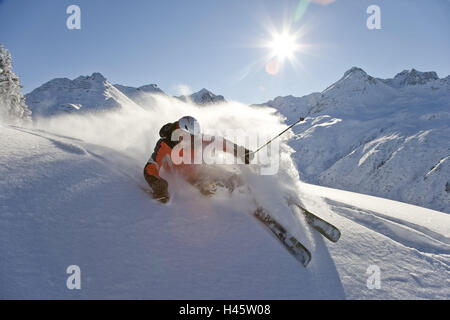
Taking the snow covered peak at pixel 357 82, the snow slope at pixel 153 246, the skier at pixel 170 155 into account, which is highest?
the snow covered peak at pixel 357 82

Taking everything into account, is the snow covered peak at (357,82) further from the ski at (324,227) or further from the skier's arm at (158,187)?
the skier's arm at (158,187)

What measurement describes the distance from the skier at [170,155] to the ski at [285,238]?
5.22 ft

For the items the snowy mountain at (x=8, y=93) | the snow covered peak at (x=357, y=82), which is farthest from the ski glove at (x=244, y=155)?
the snow covered peak at (x=357, y=82)

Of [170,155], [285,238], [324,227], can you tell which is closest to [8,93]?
[170,155]

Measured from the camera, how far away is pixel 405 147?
218ft

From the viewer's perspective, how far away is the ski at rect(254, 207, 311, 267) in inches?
153

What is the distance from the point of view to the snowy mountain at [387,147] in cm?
5707

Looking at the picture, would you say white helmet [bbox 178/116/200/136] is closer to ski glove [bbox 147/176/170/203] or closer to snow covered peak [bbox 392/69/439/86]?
ski glove [bbox 147/176/170/203]

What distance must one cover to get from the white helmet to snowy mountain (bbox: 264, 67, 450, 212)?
6683 centimetres

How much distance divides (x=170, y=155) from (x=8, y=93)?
1239 inches

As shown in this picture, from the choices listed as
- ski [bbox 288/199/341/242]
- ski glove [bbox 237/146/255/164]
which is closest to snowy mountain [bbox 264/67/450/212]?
ski [bbox 288/199/341/242]
